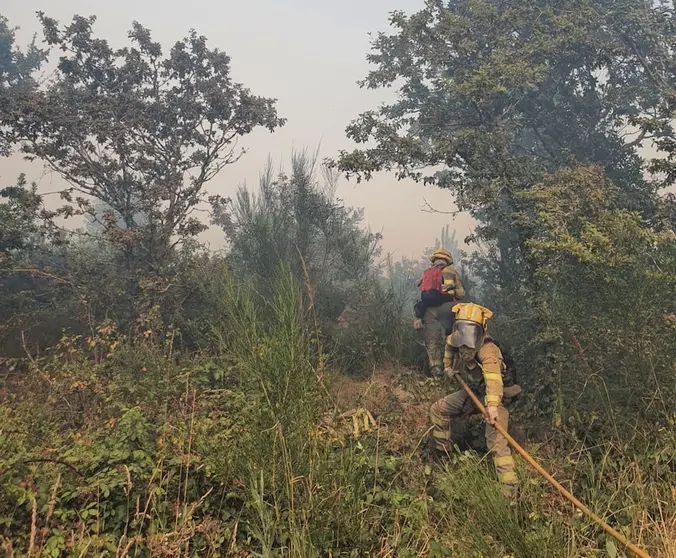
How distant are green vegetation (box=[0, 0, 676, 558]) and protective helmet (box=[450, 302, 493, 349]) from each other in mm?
901

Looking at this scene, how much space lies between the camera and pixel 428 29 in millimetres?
8086

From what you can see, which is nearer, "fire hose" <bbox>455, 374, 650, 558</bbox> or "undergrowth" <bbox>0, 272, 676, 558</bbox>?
"fire hose" <bbox>455, 374, 650, 558</bbox>

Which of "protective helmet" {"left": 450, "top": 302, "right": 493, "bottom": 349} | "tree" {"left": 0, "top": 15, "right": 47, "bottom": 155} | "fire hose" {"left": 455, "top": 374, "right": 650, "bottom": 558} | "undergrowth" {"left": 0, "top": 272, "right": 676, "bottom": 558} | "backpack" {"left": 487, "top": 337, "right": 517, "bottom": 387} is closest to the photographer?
"fire hose" {"left": 455, "top": 374, "right": 650, "bottom": 558}

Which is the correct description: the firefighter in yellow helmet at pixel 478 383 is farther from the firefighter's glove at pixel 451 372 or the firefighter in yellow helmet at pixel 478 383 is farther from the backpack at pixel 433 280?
the backpack at pixel 433 280

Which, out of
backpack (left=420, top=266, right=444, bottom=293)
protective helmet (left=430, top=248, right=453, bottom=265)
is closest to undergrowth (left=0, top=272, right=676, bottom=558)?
backpack (left=420, top=266, right=444, bottom=293)

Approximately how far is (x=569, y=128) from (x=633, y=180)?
3091 millimetres

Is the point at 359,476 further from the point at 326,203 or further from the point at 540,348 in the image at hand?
the point at 326,203

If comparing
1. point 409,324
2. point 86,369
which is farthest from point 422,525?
point 409,324

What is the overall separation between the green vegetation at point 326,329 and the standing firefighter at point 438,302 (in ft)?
1.75

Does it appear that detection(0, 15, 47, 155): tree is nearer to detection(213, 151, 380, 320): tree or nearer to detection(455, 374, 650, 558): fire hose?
detection(213, 151, 380, 320): tree

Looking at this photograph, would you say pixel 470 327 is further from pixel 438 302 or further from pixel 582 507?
pixel 438 302

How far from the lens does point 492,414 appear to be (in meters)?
3.30

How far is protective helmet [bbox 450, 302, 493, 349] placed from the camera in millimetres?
3641

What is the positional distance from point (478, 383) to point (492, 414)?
0.65 m
